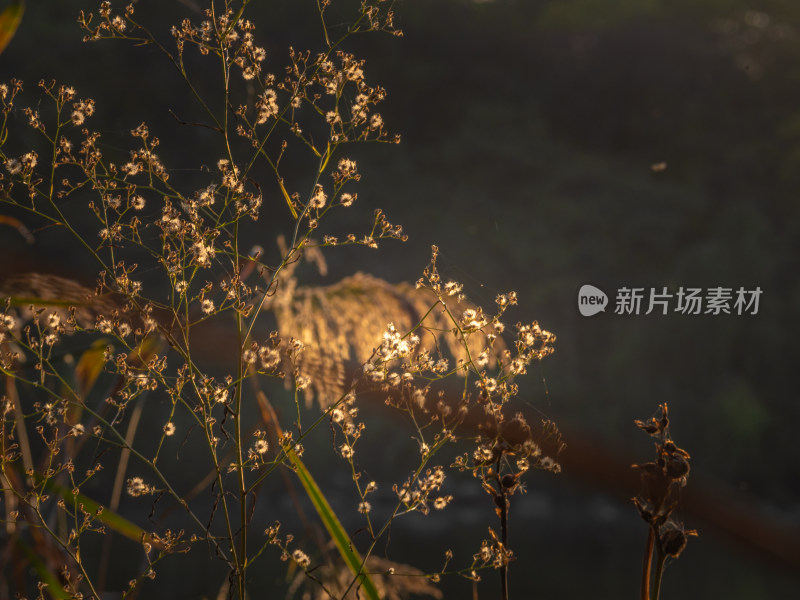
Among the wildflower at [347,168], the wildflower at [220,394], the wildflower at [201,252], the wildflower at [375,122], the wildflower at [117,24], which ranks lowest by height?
the wildflower at [220,394]

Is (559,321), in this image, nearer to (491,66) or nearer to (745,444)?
(745,444)

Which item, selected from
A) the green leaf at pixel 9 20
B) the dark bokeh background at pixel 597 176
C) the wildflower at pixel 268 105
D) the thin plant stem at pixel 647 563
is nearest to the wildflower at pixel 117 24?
the wildflower at pixel 268 105

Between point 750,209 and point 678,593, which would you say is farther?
point 750,209

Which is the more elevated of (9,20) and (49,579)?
(9,20)

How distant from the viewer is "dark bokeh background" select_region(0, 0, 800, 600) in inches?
175

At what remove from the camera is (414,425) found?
347 mm

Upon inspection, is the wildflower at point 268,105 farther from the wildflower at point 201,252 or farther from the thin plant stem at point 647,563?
the thin plant stem at point 647,563

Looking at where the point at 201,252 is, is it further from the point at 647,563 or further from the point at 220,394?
the point at 647,563

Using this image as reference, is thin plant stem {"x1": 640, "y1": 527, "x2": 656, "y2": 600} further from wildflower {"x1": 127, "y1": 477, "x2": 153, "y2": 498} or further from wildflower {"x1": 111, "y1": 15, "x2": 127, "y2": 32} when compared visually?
wildflower {"x1": 111, "y1": 15, "x2": 127, "y2": 32}

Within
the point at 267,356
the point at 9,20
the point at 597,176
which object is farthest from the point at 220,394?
the point at 597,176

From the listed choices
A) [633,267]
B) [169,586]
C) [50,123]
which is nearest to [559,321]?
[633,267]

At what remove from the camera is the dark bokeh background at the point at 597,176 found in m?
4.45

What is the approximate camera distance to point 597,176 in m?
5.38

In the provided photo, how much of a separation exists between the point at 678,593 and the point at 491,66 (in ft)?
12.6
